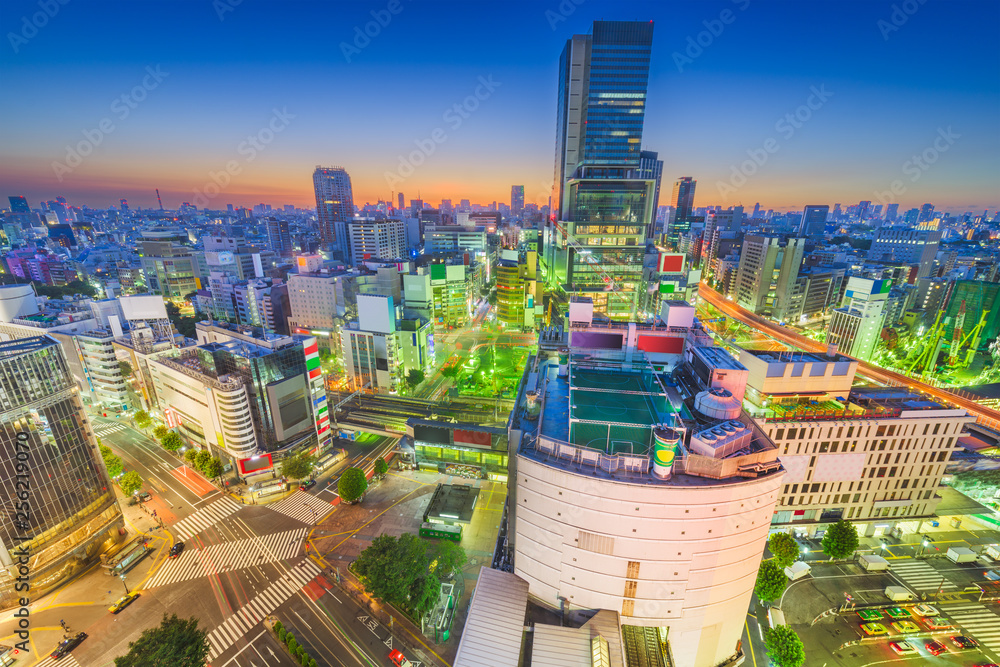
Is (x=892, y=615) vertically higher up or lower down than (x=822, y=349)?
lower down

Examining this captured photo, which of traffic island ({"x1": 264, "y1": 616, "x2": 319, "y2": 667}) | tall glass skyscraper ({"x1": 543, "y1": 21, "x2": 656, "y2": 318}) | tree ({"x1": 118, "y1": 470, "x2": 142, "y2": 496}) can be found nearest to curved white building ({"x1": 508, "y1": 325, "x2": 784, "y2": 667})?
traffic island ({"x1": 264, "y1": 616, "x2": 319, "y2": 667})

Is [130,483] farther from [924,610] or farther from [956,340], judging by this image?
[956,340]

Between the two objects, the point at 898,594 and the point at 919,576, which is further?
the point at 919,576

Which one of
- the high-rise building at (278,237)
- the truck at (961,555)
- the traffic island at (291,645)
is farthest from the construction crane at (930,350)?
the high-rise building at (278,237)

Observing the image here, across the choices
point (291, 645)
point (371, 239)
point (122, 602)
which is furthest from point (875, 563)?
point (371, 239)

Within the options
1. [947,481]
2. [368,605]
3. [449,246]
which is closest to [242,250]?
[449,246]
